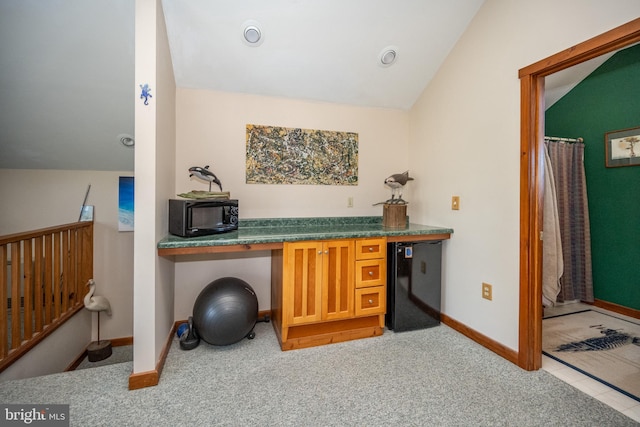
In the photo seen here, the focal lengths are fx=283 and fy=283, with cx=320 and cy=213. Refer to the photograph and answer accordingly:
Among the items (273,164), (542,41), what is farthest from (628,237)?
(273,164)

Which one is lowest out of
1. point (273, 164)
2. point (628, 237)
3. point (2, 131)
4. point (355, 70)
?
point (628, 237)

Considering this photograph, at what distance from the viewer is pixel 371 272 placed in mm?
2332

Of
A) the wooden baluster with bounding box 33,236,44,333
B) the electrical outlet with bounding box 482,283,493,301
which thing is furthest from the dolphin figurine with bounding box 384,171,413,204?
the wooden baluster with bounding box 33,236,44,333

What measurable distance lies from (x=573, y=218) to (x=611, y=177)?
0.52m

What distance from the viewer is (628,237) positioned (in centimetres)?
281

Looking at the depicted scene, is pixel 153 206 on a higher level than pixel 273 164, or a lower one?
lower

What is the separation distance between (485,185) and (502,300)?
871 mm

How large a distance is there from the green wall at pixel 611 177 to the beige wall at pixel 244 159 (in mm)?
1932

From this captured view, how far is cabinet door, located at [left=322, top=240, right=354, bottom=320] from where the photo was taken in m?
2.22

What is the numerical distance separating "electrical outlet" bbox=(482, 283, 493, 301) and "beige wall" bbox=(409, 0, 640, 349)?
0.12ft

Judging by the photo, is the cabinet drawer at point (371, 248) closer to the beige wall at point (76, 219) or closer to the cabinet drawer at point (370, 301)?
the cabinet drawer at point (370, 301)

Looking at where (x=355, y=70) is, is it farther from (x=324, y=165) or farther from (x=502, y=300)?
(x=502, y=300)

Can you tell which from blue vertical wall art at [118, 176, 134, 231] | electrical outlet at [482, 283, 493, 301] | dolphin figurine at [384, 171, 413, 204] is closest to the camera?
electrical outlet at [482, 283, 493, 301]

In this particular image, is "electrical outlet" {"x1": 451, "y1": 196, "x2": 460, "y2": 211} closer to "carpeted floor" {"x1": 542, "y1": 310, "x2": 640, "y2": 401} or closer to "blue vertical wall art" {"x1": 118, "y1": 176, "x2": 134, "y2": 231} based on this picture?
"carpeted floor" {"x1": 542, "y1": 310, "x2": 640, "y2": 401}
